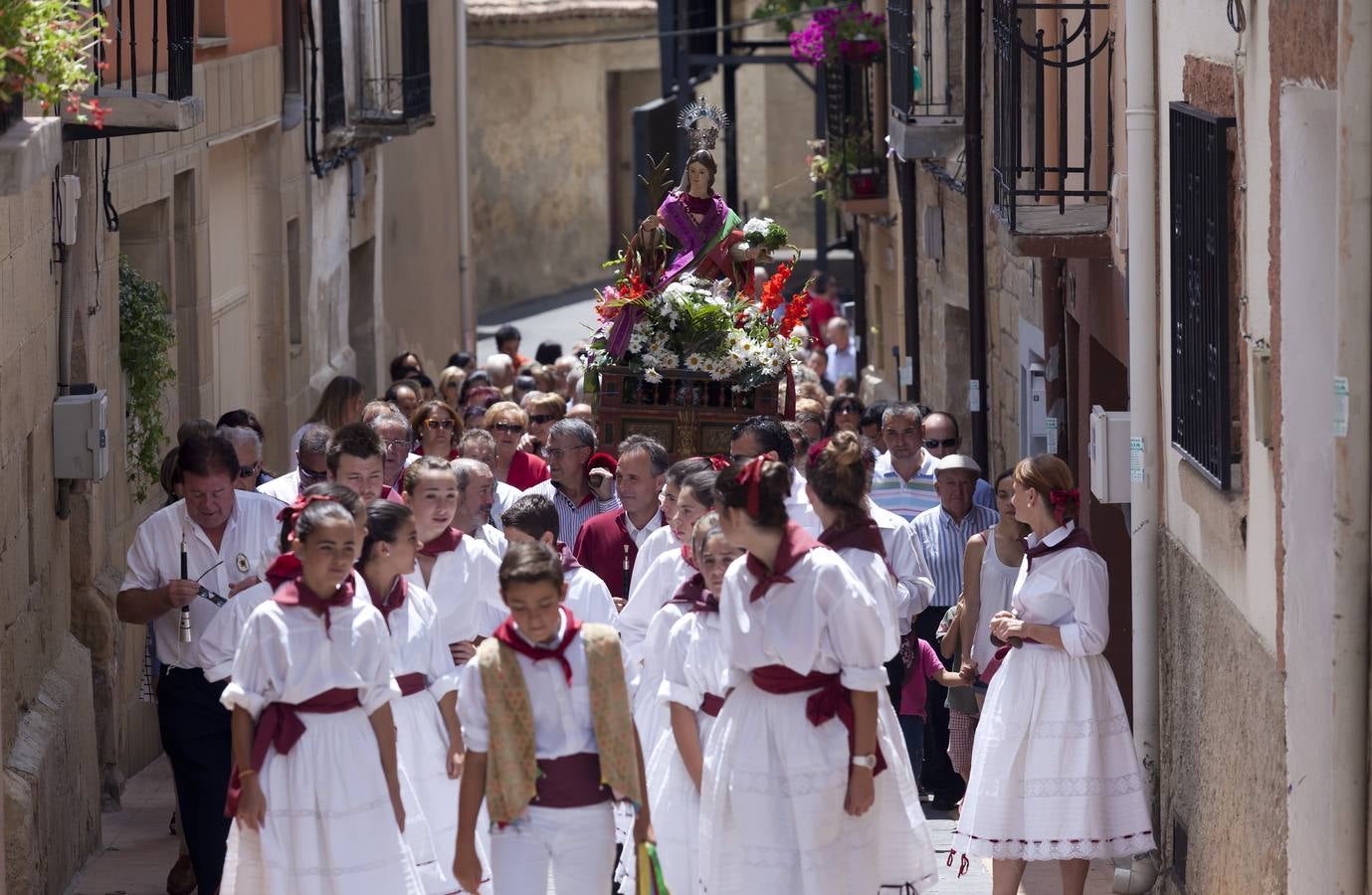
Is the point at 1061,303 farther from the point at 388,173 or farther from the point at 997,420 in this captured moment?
the point at 388,173

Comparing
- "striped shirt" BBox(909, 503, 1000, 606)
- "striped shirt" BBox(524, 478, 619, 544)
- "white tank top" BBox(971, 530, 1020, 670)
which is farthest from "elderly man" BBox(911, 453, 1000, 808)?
"striped shirt" BBox(524, 478, 619, 544)

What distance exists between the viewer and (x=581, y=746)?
5988mm

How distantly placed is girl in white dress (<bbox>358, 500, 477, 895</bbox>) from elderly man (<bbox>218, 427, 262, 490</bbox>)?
2375 mm

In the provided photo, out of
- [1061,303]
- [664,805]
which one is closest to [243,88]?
[1061,303]

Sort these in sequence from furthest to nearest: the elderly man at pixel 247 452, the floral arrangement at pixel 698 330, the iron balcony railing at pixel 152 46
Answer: the floral arrangement at pixel 698 330
the iron balcony railing at pixel 152 46
the elderly man at pixel 247 452

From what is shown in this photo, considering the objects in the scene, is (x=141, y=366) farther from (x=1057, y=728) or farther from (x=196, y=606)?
(x=1057, y=728)

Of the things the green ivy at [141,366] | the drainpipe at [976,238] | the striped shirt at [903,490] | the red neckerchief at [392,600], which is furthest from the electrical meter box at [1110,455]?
the drainpipe at [976,238]

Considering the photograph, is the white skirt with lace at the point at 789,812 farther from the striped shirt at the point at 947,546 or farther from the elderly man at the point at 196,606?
the striped shirt at the point at 947,546

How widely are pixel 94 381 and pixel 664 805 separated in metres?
3.81

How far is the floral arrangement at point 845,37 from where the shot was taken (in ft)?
61.6

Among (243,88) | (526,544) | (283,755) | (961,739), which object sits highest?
(243,88)

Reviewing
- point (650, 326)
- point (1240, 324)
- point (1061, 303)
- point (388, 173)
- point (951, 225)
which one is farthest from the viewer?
point (388, 173)

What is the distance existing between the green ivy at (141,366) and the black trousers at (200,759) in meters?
3.06

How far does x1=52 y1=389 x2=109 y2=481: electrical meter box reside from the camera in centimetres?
888
